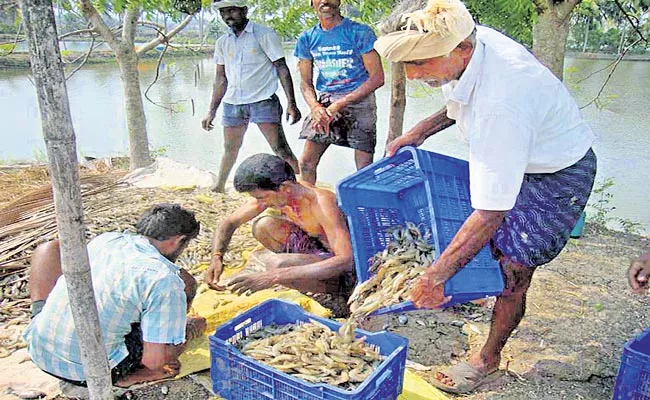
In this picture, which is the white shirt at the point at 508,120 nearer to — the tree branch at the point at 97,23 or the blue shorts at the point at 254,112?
the blue shorts at the point at 254,112

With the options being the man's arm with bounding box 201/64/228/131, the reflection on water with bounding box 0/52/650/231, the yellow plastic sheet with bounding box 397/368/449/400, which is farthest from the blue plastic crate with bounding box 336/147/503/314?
the man's arm with bounding box 201/64/228/131

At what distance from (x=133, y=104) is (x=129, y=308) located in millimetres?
4636

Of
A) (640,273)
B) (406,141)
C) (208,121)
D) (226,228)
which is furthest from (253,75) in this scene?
(640,273)

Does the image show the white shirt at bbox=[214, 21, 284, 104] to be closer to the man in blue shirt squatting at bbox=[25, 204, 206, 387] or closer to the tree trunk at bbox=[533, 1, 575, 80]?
the tree trunk at bbox=[533, 1, 575, 80]

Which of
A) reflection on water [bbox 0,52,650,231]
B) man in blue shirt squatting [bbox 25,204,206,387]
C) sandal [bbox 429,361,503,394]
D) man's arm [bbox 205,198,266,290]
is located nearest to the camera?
man in blue shirt squatting [bbox 25,204,206,387]

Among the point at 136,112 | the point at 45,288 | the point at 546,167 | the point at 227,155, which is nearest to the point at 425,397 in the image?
the point at 546,167

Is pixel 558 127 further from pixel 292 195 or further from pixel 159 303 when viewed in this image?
pixel 159 303

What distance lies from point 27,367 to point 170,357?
2.76 feet

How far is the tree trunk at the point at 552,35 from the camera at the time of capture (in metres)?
4.23

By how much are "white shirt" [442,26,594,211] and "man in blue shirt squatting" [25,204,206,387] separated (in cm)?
127

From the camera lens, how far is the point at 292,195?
300 centimetres

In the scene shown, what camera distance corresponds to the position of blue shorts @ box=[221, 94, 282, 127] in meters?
4.86

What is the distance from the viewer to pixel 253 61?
15.8 feet

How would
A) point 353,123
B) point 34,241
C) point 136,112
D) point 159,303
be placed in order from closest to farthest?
point 159,303, point 34,241, point 353,123, point 136,112
